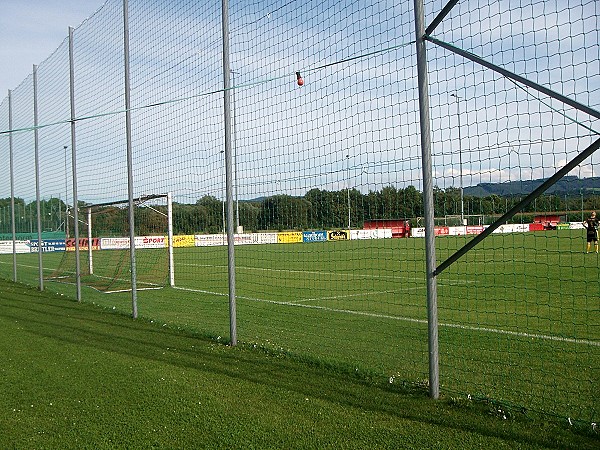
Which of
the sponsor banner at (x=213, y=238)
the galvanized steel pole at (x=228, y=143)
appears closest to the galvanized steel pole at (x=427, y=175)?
the galvanized steel pole at (x=228, y=143)

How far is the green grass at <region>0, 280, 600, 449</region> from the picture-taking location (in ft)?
13.8

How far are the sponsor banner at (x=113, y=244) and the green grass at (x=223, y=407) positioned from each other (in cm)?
898

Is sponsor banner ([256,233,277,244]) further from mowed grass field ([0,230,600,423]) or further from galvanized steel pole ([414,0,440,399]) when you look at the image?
galvanized steel pole ([414,0,440,399])

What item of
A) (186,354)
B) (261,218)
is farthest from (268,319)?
(186,354)

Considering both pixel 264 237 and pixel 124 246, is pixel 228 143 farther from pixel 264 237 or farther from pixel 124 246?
pixel 124 246

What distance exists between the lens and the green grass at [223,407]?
4.21 metres

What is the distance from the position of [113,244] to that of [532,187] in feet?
51.2

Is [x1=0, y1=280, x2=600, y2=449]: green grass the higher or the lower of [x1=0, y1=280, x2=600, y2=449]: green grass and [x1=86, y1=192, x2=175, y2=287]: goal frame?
the lower

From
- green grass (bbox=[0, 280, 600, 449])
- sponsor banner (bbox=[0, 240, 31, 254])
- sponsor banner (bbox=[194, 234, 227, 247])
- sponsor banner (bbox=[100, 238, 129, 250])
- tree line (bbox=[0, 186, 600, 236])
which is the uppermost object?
tree line (bbox=[0, 186, 600, 236])

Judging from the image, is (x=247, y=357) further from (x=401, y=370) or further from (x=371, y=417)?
(x=371, y=417)

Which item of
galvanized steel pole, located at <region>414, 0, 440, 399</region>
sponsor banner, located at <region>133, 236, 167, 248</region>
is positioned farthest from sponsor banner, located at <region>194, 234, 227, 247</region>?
galvanized steel pole, located at <region>414, 0, 440, 399</region>

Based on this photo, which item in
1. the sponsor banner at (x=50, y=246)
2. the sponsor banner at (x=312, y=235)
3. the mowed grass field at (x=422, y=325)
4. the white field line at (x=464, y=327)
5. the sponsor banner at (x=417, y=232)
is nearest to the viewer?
the mowed grass field at (x=422, y=325)

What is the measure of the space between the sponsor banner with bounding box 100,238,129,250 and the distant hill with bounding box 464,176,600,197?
12331 mm

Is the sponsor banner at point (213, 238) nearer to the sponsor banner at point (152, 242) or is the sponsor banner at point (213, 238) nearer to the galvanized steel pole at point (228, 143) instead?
the sponsor banner at point (152, 242)
